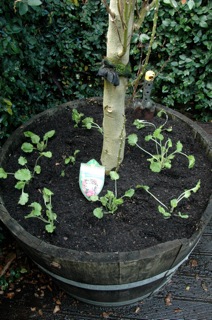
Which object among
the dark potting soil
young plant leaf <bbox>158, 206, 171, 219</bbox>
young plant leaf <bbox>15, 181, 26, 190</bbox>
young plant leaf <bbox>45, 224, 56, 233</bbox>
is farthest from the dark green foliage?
young plant leaf <bbox>45, 224, 56, 233</bbox>

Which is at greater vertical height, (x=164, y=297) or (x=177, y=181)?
(x=177, y=181)

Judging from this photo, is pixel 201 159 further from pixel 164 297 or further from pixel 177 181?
pixel 164 297

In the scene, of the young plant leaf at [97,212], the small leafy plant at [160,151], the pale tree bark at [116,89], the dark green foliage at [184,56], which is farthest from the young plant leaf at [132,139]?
the dark green foliage at [184,56]

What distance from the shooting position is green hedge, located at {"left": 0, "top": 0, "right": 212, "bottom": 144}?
1.90m

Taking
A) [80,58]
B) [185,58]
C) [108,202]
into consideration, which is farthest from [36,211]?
[185,58]

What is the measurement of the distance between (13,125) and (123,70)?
2.77 ft

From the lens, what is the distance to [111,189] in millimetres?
1651

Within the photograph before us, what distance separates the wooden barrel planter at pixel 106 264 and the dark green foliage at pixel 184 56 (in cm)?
135

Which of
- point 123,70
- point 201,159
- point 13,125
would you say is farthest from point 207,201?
point 13,125

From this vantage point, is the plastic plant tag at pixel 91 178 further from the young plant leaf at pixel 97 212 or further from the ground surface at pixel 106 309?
the ground surface at pixel 106 309

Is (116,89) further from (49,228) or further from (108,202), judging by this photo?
A: (49,228)

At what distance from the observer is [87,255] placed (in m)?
1.31

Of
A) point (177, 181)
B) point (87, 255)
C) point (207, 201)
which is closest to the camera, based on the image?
point (87, 255)

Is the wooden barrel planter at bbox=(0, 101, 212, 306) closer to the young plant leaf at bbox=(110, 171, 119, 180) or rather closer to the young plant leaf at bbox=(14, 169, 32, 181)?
the young plant leaf at bbox=(14, 169, 32, 181)
